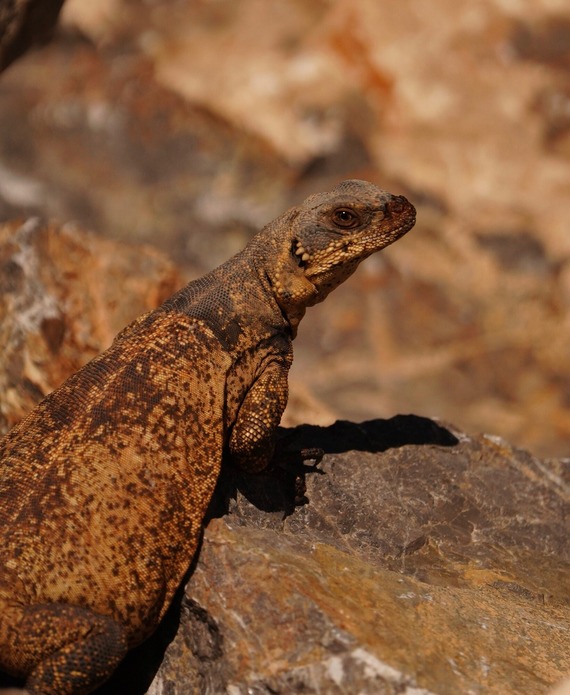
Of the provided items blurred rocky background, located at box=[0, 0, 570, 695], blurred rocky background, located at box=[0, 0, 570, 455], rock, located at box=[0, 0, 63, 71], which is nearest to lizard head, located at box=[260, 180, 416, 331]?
blurred rocky background, located at box=[0, 0, 570, 695]

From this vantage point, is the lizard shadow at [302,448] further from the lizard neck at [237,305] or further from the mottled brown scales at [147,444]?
the lizard neck at [237,305]

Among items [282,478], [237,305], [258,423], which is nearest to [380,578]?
[282,478]

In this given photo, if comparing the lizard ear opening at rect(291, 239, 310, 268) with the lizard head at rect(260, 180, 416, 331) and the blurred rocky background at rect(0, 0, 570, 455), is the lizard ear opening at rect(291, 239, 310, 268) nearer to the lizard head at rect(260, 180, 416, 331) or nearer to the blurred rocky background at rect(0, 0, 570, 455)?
the lizard head at rect(260, 180, 416, 331)

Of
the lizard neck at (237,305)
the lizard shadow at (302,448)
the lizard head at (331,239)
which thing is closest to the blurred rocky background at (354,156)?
the lizard shadow at (302,448)

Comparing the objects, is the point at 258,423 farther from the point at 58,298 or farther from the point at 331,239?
the point at 58,298

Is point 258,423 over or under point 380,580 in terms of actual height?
over

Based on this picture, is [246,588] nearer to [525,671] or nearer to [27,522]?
[27,522]
